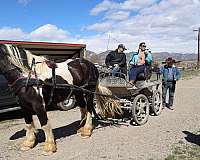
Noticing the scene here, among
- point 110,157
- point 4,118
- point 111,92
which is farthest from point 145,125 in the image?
point 4,118

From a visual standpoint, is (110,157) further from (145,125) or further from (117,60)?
(117,60)

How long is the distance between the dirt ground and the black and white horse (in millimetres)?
292

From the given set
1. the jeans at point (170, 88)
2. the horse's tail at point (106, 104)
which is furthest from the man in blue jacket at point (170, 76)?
the horse's tail at point (106, 104)

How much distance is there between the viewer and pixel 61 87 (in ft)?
23.1

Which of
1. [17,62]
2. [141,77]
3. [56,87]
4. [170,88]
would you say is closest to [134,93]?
[141,77]

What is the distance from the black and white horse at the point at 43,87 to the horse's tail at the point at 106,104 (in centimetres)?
46

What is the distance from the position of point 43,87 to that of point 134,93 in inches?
123

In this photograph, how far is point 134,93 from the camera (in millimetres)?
→ 9086

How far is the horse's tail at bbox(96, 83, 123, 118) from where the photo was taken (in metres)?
8.58

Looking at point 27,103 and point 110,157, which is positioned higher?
point 27,103

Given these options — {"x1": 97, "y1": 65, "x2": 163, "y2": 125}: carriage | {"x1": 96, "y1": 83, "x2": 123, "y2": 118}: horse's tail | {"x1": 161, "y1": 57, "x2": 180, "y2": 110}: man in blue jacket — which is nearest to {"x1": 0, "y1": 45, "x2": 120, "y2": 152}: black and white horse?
{"x1": 96, "y1": 83, "x2": 123, "y2": 118}: horse's tail

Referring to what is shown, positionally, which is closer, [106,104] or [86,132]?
[86,132]

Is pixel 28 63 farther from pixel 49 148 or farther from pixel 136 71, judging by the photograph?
pixel 136 71

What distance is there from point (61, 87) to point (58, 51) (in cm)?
528
